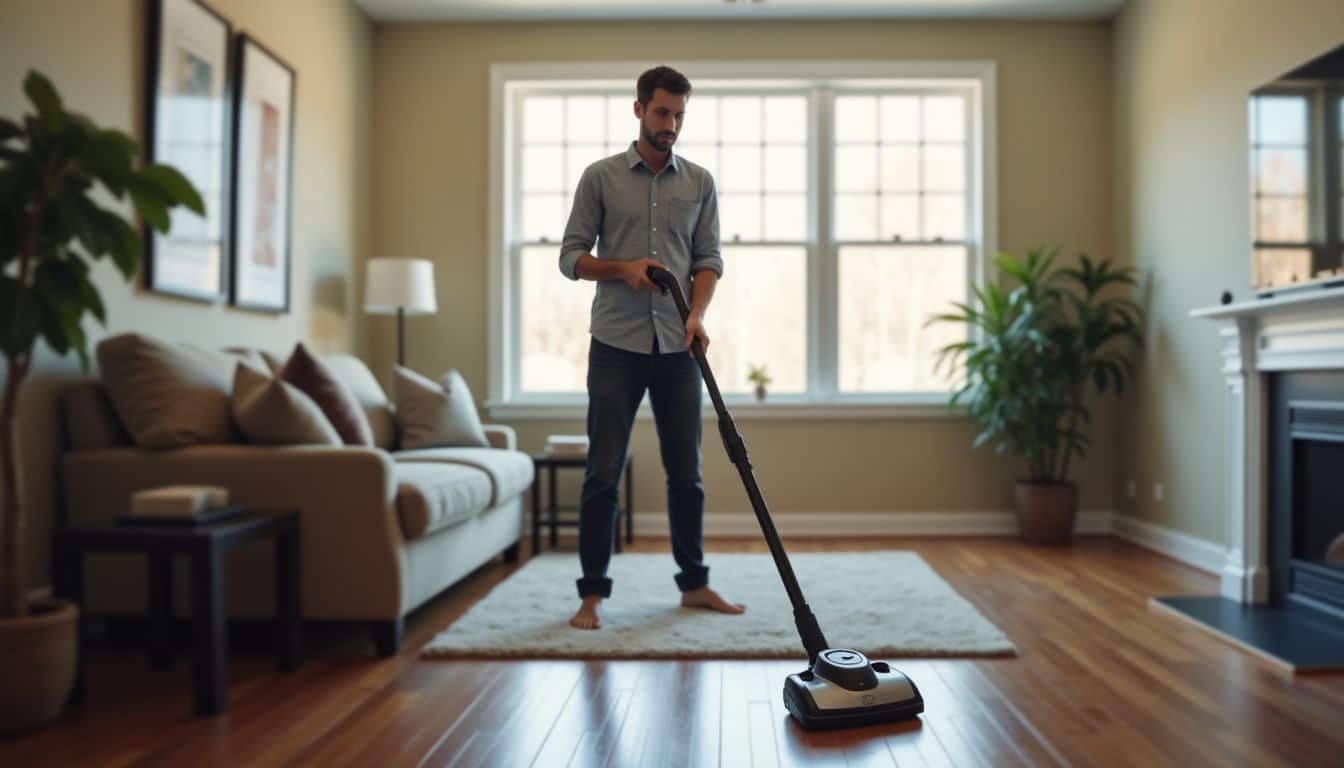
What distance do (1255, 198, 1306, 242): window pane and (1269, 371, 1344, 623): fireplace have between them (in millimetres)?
445

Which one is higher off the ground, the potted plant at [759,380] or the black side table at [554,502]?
the potted plant at [759,380]

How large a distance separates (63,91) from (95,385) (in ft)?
2.69

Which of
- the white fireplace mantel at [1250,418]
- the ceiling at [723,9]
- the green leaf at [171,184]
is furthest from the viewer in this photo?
the ceiling at [723,9]

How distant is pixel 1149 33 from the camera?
464cm

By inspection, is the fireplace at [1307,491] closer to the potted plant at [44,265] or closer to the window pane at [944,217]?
the window pane at [944,217]

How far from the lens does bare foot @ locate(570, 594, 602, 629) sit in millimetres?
2900

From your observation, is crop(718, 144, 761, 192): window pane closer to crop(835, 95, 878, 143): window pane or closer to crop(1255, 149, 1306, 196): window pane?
crop(835, 95, 878, 143): window pane

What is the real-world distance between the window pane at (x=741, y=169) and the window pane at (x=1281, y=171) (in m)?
2.38

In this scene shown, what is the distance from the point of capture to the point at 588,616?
9.61 ft

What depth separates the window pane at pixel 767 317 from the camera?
5176mm

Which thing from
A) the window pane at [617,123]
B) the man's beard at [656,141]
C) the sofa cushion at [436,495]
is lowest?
the sofa cushion at [436,495]

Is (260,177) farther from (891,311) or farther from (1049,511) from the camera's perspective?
(1049,511)

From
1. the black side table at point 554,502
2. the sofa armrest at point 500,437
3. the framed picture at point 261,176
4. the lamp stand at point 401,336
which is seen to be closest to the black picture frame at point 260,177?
the framed picture at point 261,176

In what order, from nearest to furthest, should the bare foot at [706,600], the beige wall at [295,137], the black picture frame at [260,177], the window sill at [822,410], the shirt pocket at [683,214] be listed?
1. the beige wall at [295,137]
2. the shirt pocket at [683,214]
3. the bare foot at [706,600]
4. the black picture frame at [260,177]
5. the window sill at [822,410]
